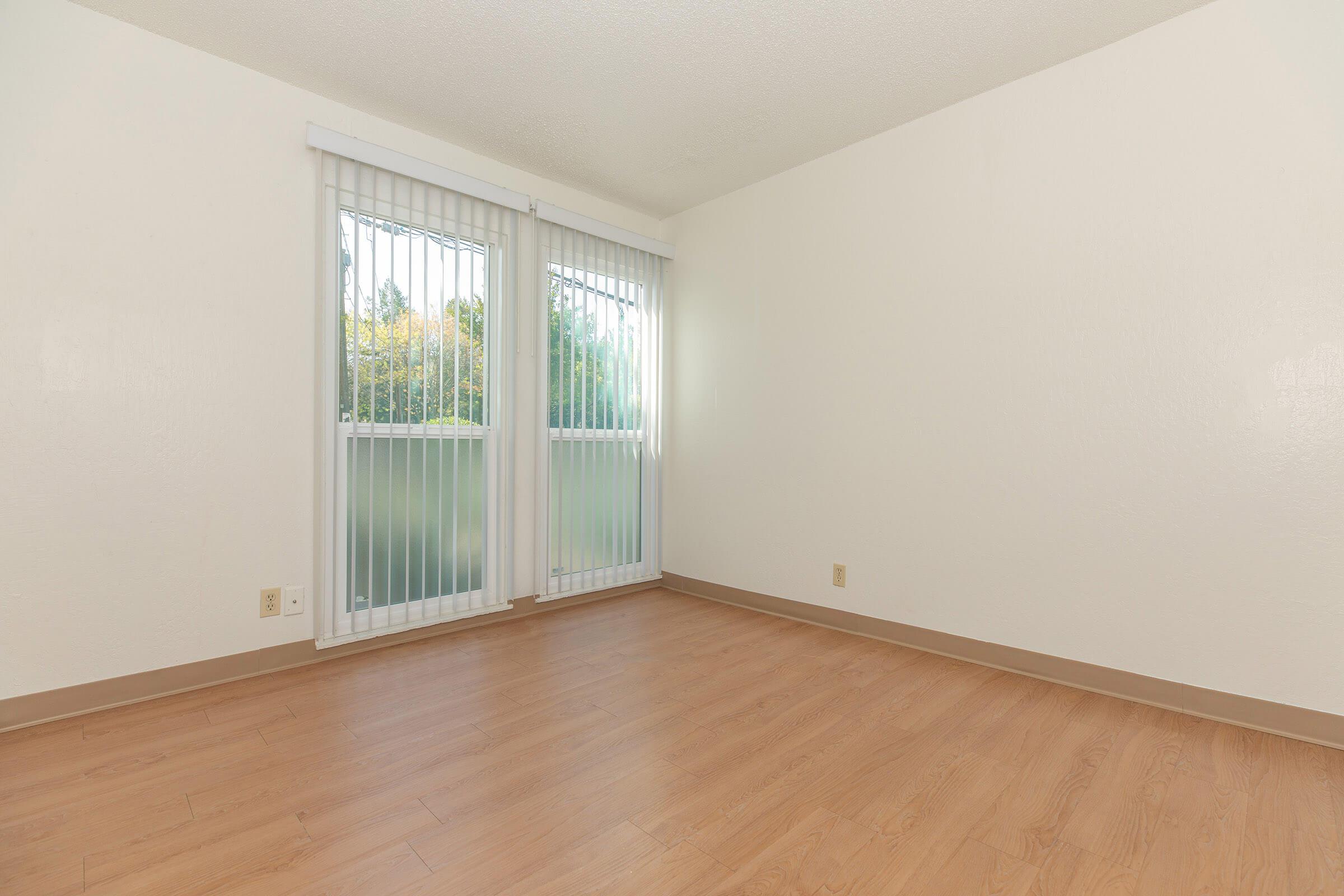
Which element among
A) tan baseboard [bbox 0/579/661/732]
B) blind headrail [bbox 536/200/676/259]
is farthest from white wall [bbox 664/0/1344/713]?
tan baseboard [bbox 0/579/661/732]

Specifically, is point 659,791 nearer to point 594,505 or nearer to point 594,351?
point 594,505

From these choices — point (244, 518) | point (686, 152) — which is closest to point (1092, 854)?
point (244, 518)

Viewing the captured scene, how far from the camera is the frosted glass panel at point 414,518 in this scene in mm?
3082

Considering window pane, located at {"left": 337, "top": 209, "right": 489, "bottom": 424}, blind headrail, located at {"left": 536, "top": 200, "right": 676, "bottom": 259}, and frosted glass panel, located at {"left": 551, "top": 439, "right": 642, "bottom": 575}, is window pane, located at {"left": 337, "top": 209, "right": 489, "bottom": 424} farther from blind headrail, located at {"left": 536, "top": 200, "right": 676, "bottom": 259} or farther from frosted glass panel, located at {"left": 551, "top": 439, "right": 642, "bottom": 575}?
frosted glass panel, located at {"left": 551, "top": 439, "right": 642, "bottom": 575}

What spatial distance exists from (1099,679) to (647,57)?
10.7 ft

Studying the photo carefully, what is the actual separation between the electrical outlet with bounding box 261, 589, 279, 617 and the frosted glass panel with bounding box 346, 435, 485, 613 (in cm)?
29

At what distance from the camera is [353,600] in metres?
3.05

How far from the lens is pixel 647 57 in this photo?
2705mm

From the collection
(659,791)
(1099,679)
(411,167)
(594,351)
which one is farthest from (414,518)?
(1099,679)

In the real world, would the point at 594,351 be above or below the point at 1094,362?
above

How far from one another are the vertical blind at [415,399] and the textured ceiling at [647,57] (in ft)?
1.46

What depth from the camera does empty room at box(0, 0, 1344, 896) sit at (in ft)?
5.67

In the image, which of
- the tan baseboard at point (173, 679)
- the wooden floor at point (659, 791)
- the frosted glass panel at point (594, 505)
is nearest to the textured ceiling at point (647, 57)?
the frosted glass panel at point (594, 505)

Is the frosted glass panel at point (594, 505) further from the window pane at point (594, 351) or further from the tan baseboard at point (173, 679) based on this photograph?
the tan baseboard at point (173, 679)
